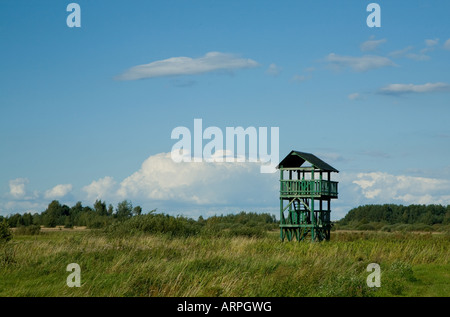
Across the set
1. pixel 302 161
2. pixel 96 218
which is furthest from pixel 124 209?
pixel 302 161

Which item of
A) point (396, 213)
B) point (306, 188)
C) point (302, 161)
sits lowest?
point (396, 213)

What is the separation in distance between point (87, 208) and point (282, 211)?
2491 inches

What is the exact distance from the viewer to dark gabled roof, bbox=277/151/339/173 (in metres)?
44.5

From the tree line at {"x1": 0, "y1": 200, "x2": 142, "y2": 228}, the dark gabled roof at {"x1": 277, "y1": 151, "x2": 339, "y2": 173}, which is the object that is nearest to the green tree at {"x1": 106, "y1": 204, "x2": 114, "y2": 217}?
the tree line at {"x1": 0, "y1": 200, "x2": 142, "y2": 228}

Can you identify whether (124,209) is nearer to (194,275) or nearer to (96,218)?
(96,218)

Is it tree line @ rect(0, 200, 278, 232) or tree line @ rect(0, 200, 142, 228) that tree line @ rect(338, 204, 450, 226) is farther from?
tree line @ rect(0, 200, 142, 228)

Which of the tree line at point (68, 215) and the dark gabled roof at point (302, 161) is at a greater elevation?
the dark gabled roof at point (302, 161)

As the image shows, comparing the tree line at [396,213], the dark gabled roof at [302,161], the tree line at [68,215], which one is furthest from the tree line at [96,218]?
the tree line at [396,213]

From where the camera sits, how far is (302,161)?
47.6 m

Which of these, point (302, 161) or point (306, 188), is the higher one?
point (302, 161)

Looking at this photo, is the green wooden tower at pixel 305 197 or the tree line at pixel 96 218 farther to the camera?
the tree line at pixel 96 218

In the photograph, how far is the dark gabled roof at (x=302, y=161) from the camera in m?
44.5

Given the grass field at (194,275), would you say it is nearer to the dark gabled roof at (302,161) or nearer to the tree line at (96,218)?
the dark gabled roof at (302,161)
